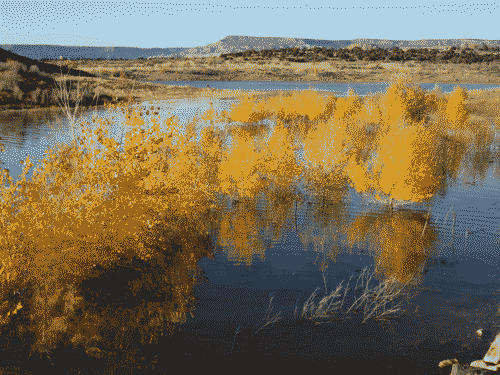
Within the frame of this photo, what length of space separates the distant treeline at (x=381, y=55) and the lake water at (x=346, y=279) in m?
80.1

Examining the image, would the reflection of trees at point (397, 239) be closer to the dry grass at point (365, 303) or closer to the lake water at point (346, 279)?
the lake water at point (346, 279)

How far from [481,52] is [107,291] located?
103 metres

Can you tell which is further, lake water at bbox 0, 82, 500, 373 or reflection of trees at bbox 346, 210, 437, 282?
reflection of trees at bbox 346, 210, 437, 282

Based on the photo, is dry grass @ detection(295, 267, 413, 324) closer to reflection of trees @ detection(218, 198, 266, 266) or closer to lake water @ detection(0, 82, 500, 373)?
lake water @ detection(0, 82, 500, 373)

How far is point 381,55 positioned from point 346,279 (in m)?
92.6

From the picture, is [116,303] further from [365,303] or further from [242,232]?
[365,303]

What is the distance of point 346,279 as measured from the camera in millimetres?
10000

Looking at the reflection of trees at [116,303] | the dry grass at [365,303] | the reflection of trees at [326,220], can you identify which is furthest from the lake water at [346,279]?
the reflection of trees at [116,303]

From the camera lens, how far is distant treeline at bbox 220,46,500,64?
84500 millimetres

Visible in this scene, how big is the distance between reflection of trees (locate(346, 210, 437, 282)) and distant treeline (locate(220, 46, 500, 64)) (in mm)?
80823

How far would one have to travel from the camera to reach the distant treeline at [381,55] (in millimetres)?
84500

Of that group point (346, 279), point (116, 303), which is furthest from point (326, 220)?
point (116, 303)

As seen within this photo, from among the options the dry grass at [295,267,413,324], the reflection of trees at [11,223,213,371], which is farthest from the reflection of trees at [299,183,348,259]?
the reflection of trees at [11,223,213,371]

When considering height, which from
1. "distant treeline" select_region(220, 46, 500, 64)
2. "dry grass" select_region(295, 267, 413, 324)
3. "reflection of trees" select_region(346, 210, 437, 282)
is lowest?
"dry grass" select_region(295, 267, 413, 324)
